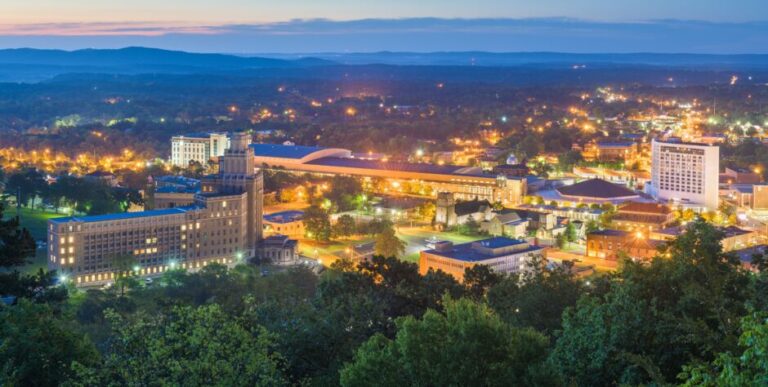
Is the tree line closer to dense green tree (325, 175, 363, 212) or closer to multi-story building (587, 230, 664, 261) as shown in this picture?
multi-story building (587, 230, 664, 261)

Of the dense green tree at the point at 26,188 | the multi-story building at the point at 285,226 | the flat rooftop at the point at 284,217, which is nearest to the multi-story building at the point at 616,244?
the multi-story building at the point at 285,226

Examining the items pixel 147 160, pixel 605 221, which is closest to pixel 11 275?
pixel 605 221

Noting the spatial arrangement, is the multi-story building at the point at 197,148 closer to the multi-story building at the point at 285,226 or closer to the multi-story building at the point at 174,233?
the multi-story building at the point at 285,226

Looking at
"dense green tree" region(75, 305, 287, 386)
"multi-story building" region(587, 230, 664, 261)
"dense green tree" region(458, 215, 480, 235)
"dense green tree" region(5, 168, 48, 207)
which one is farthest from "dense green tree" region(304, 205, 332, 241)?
"dense green tree" region(75, 305, 287, 386)

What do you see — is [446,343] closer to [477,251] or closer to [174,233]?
[477,251]

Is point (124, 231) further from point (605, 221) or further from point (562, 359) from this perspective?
point (562, 359)

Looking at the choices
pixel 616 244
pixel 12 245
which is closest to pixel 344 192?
pixel 616 244
